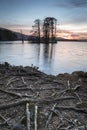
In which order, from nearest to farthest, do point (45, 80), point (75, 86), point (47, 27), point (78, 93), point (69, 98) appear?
point (69, 98), point (78, 93), point (75, 86), point (45, 80), point (47, 27)

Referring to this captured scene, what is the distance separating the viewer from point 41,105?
9547mm

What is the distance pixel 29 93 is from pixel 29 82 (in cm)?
226

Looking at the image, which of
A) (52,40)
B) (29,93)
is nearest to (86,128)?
(29,93)

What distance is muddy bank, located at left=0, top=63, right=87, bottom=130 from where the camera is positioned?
26.1 feet

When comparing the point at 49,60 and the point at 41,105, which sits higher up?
the point at 41,105

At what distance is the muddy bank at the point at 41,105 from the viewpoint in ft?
26.1

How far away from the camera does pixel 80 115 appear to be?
909 centimetres

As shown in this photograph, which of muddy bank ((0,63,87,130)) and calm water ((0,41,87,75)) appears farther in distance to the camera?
calm water ((0,41,87,75))

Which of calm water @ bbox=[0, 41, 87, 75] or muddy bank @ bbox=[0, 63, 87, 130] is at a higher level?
muddy bank @ bbox=[0, 63, 87, 130]

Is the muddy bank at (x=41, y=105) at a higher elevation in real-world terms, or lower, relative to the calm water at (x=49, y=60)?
higher

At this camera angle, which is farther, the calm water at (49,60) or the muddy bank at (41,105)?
the calm water at (49,60)

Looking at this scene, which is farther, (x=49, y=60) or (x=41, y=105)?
(x=49, y=60)

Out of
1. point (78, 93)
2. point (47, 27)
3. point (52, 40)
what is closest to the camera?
Answer: point (78, 93)

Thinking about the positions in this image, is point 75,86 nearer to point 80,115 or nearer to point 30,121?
point 80,115
